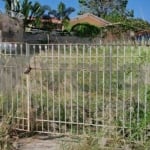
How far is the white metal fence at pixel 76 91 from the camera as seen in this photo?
7.84 meters

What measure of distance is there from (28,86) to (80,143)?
78.3 inches

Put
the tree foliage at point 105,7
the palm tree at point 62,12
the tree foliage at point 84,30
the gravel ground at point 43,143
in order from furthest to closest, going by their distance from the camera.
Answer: the tree foliage at point 105,7
the palm tree at point 62,12
the tree foliage at point 84,30
the gravel ground at point 43,143

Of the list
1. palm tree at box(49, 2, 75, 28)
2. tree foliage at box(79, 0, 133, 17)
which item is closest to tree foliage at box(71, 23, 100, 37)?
palm tree at box(49, 2, 75, 28)

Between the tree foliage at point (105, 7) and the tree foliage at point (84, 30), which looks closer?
the tree foliage at point (84, 30)

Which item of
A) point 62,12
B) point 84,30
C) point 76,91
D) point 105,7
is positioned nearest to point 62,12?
point 62,12

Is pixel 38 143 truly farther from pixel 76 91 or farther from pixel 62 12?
pixel 62 12

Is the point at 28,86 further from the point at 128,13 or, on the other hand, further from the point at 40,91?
the point at 128,13

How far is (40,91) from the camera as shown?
30.4 ft

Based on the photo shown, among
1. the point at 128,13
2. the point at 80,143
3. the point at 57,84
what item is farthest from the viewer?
the point at 128,13

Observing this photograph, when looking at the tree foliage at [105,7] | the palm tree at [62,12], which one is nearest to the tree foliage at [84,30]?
the palm tree at [62,12]

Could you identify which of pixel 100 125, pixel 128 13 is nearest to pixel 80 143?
pixel 100 125

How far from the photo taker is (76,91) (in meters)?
9.07

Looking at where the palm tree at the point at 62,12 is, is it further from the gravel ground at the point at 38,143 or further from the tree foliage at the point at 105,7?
the gravel ground at the point at 38,143

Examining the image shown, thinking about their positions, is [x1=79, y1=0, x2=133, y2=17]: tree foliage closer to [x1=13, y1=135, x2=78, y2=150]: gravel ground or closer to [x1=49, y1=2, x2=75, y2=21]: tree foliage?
[x1=49, y1=2, x2=75, y2=21]: tree foliage
